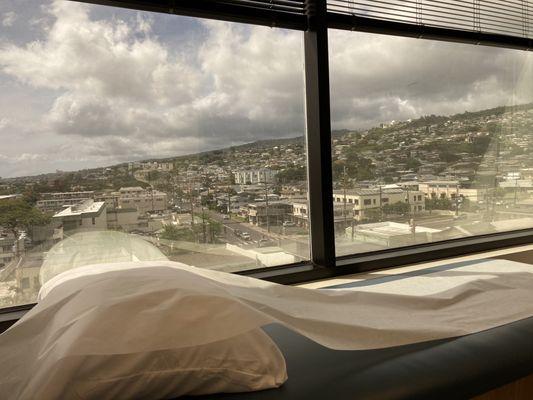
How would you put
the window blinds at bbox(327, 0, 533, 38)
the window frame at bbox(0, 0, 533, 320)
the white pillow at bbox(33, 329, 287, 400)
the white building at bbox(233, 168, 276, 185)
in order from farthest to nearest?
the window blinds at bbox(327, 0, 533, 38) < the white building at bbox(233, 168, 276, 185) < the window frame at bbox(0, 0, 533, 320) < the white pillow at bbox(33, 329, 287, 400)

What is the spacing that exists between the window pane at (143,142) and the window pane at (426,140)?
1.07 feet

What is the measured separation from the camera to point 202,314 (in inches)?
35.5

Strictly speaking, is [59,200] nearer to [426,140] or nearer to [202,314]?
[202,314]

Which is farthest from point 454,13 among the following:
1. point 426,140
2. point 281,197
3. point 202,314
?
point 202,314

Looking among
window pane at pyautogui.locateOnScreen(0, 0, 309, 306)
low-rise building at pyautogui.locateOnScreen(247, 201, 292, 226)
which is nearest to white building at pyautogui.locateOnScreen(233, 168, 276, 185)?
window pane at pyautogui.locateOnScreen(0, 0, 309, 306)

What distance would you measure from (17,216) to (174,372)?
118 cm

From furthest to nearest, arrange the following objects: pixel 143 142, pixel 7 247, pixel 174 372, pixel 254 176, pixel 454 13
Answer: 1. pixel 454 13
2. pixel 254 176
3. pixel 143 142
4. pixel 7 247
5. pixel 174 372

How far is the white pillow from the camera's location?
0.76 metres

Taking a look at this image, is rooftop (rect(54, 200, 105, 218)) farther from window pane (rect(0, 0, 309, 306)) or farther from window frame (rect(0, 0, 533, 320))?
window frame (rect(0, 0, 533, 320))

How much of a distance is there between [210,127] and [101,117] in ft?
1.58

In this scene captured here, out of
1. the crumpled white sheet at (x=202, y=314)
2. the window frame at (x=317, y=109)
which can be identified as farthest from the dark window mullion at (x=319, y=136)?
the crumpled white sheet at (x=202, y=314)

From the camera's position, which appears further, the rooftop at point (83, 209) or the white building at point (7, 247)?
the rooftop at point (83, 209)

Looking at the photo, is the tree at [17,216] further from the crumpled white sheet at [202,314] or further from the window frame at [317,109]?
the window frame at [317,109]

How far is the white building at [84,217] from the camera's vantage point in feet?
5.83
